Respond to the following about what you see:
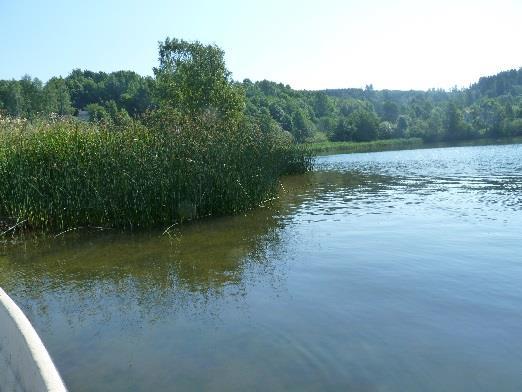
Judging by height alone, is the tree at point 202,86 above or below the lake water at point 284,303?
A: above

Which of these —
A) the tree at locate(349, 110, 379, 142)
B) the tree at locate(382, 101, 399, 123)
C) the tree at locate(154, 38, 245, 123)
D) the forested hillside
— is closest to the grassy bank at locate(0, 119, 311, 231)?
the tree at locate(154, 38, 245, 123)

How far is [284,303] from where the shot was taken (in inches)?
267

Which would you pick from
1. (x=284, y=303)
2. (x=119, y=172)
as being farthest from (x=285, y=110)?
(x=284, y=303)

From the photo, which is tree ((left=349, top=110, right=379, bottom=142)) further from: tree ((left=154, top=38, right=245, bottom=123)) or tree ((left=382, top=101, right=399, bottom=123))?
tree ((left=154, top=38, right=245, bottom=123))

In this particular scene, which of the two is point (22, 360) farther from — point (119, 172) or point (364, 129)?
point (364, 129)

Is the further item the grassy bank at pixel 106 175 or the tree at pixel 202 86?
the tree at pixel 202 86

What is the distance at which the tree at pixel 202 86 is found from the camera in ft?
136

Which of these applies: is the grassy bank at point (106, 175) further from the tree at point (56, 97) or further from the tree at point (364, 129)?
the tree at point (364, 129)

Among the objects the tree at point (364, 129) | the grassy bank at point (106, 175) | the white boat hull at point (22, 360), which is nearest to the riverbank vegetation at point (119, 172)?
the grassy bank at point (106, 175)

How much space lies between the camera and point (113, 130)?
13.4 m

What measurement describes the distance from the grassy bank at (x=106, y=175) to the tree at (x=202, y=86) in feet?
88.7

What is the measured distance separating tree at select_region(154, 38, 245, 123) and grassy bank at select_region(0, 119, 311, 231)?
88.7 feet

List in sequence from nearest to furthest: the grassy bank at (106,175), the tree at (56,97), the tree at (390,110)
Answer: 1. the grassy bank at (106,175)
2. the tree at (56,97)
3. the tree at (390,110)

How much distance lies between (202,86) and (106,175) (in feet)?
Answer: 102
